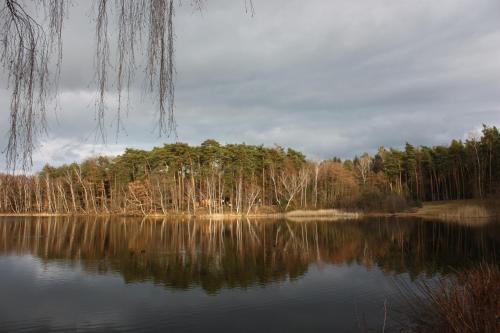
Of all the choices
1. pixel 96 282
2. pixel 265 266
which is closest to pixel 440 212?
pixel 265 266

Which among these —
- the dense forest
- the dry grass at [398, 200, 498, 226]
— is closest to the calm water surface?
the dry grass at [398, 200, 498, 226]

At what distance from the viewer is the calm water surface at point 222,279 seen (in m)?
10.6

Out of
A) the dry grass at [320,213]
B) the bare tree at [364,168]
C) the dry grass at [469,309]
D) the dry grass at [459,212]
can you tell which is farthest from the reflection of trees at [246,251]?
the bare tree at [364,168]

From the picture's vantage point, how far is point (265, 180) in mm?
58438

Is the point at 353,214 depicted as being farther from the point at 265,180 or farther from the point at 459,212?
the point at 265,180

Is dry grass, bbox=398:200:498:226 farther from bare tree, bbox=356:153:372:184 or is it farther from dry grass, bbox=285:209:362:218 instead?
bare tree, bbox=356:153:372:184

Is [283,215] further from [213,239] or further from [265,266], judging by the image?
[265,266]

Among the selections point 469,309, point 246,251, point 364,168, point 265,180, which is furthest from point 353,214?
point 469,309

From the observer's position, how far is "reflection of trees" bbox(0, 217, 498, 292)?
1652 centimetres

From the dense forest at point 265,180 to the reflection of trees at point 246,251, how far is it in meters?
21.9

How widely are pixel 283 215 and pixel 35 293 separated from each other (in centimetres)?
4003

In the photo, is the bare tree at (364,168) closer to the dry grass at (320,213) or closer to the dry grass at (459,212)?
the dry grass at (459,212)

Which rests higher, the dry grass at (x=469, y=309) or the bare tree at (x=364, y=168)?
the bare tree at (x=364, y=168)

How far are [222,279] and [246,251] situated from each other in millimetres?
7051
